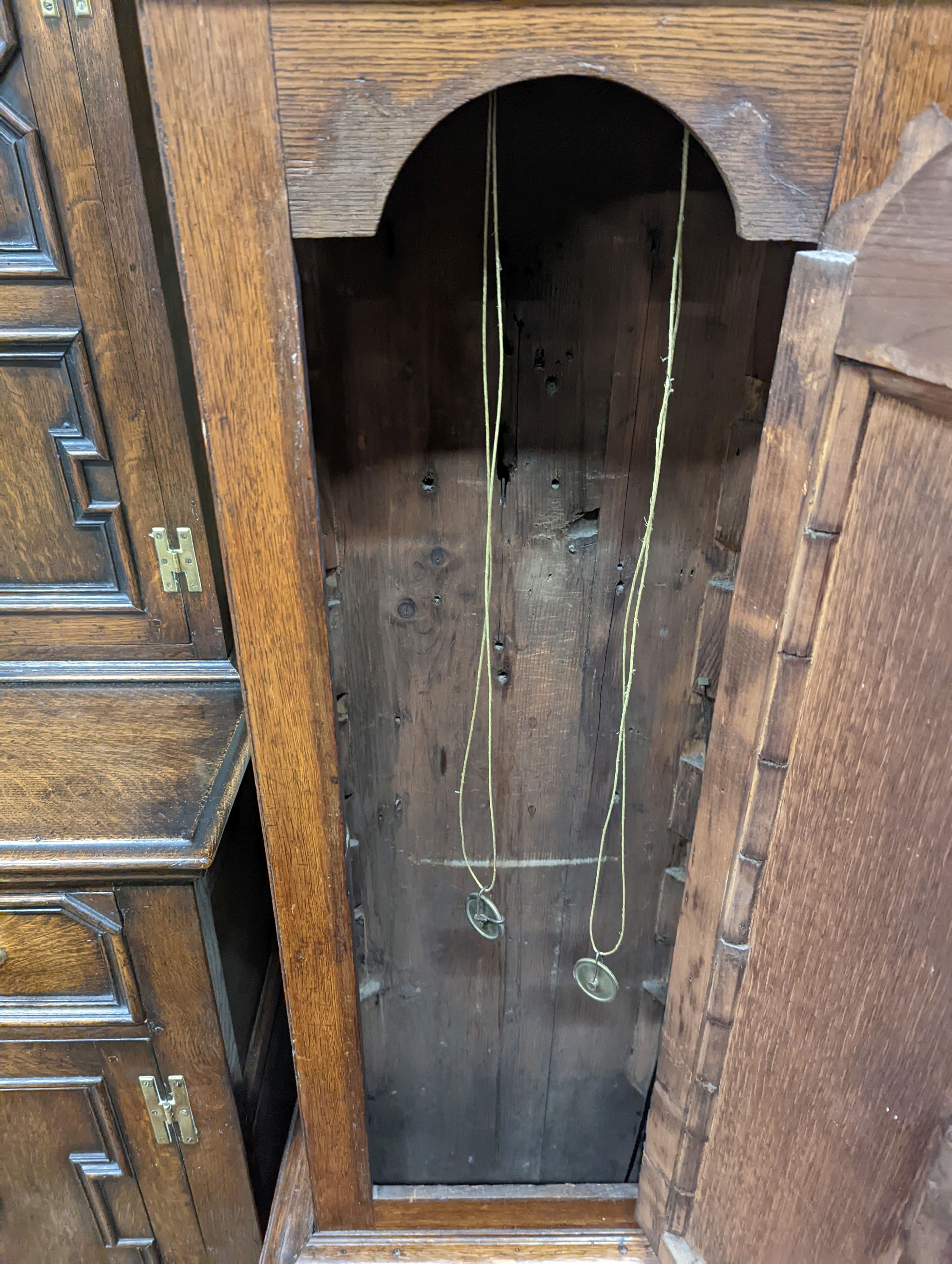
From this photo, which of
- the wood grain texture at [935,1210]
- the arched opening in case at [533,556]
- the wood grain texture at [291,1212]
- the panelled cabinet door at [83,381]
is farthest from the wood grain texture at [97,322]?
the wood grain texture at [935,1210]

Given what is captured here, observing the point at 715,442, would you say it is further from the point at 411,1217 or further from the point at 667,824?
the point at 411,1217

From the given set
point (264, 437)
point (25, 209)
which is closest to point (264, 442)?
point (264, 437)

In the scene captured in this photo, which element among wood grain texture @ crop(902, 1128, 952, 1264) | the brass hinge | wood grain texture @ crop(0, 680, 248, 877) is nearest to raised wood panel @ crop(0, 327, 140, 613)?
wood grain texture @ crop(0, 680, 248, 877)

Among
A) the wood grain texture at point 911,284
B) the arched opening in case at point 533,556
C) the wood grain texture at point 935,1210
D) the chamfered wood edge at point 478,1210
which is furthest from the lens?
the chamfered wood edge at point 478,1210

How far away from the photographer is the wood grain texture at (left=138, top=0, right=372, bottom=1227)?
494mm

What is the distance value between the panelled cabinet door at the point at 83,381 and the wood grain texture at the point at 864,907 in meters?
0.74

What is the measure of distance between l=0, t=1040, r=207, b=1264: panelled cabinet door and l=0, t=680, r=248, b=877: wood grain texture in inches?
10.5

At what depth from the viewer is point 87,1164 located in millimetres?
1032

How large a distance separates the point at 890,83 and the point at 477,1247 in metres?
1.19

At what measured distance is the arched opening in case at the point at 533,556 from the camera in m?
0.77

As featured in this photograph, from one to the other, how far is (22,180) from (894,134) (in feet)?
2.65

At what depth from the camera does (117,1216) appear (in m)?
1.07

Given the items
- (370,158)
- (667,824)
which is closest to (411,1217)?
(667,824)

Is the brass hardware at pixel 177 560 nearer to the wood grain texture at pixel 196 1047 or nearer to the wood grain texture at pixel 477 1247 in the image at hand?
the wood grain texture at pixel 196 1047
